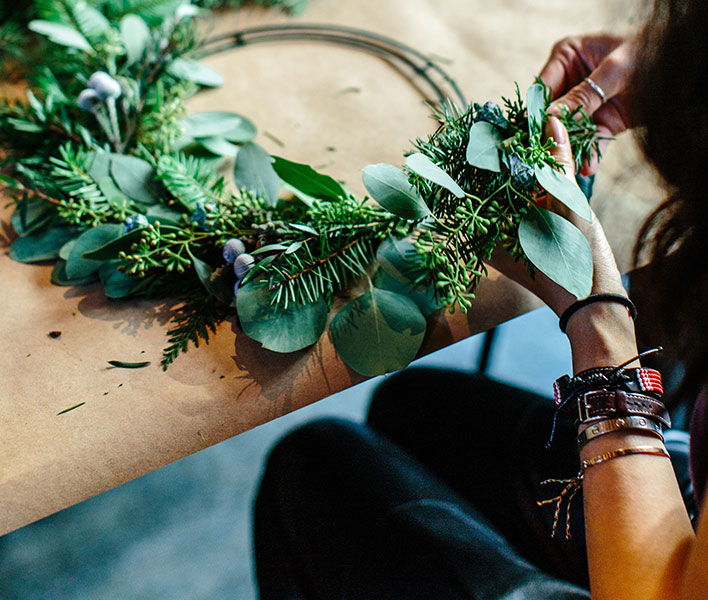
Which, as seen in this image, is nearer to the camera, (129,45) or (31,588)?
(31,588)

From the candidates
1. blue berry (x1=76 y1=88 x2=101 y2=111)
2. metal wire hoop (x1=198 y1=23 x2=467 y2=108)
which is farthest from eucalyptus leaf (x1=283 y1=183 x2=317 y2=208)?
metal wire hoop (x1=198 y1=23 x2=467 y2=108)

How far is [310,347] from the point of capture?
469 mm

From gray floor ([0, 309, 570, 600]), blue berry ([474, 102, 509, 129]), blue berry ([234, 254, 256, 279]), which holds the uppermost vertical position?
blue berry ([474, 102, 509, 129])

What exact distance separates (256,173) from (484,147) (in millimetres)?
210

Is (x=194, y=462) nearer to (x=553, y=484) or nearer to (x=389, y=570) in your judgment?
(x=389, y=570)

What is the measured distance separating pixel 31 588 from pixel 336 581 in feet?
0.79

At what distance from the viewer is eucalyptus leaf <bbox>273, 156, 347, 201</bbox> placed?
0.47 m

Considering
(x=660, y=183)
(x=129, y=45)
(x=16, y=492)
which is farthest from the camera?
→ (x=129, y=45)

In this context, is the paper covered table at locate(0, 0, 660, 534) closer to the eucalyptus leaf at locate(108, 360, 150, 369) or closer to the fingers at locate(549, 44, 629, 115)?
the eucalyptus leaf at locate(108, 360, 150, 369)

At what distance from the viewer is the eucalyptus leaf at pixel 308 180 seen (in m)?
0.47

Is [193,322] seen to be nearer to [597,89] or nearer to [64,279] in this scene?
[64,279]

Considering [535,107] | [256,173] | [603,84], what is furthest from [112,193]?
[603,84]

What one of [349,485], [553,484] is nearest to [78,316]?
[349,485]

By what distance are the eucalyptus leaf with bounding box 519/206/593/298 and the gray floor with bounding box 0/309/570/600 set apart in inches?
6.4
